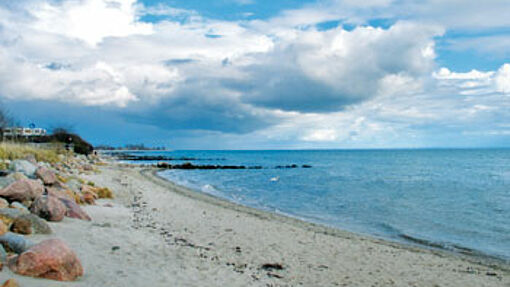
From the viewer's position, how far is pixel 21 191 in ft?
33.2

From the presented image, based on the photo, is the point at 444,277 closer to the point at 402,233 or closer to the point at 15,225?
the point at 402,233

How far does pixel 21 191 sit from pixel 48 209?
4.29ft

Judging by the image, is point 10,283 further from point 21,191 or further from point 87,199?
point 87,199

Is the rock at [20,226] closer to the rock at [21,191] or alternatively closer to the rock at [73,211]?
the rock at [21,191]

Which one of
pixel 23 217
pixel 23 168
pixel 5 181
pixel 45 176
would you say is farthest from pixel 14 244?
pixel 23 168

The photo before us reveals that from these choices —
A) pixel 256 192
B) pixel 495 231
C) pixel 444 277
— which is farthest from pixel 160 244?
pixel 256 192

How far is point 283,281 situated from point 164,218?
779cm

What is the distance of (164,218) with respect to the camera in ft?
47.6

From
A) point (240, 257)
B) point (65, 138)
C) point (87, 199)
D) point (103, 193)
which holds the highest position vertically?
point (65, 138)

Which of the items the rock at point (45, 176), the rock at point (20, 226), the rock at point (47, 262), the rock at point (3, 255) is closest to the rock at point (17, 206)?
the rock at point (20, 226)

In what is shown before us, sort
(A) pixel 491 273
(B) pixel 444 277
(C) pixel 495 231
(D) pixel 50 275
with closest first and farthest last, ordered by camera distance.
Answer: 1. (D) pixel 50 275
2. (B) pixel 444 277
3. (A) pixel 491 273
4. (C) pixel 495 231

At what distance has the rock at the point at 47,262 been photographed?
5539 millimetres

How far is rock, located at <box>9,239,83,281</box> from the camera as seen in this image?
554cm

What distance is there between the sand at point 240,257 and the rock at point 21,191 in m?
1.34
